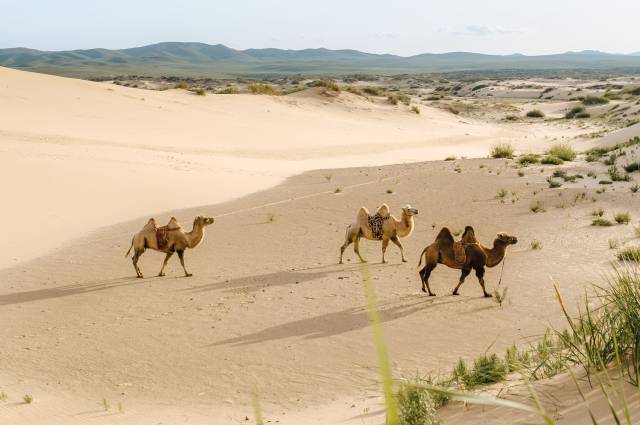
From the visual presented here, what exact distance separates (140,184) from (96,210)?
9.17ft

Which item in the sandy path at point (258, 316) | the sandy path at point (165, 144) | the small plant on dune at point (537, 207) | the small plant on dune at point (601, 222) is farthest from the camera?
the sandy path at point (165, 144)

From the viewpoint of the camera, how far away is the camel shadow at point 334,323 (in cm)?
831

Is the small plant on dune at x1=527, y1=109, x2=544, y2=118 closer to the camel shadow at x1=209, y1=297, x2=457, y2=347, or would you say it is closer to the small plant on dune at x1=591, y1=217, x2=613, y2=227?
the small plant on dune at x1=591, y1=217, x2=613, y2=227

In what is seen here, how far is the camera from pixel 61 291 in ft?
34.9

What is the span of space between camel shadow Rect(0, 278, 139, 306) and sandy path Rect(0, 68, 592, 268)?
7.23ft

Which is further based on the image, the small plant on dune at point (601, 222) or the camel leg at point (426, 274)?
the small plant on dune at point (601, 222)

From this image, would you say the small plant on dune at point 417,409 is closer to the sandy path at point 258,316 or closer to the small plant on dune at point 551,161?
the sandy path at point 258,316

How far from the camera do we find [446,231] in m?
9.31

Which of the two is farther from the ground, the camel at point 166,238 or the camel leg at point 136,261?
the camel at point 166,238

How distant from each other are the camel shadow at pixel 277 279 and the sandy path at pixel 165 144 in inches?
172

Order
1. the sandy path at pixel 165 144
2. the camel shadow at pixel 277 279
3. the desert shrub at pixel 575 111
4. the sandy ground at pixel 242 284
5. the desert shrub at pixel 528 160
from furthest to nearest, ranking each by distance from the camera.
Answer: the desert shrub at pixel 575 111
the desert shrub at pixel 528 160
the sandy path at pixel 165 144
the camel shadow at pixel 277 279
the sandy ground at pixel 242 284

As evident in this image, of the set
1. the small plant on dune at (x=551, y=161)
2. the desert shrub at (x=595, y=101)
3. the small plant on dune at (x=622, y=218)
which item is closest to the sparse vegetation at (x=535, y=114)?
the desert shrub at (x=595, y=101)

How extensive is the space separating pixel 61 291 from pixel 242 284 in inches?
108

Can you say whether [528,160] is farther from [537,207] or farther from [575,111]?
[575,111]
